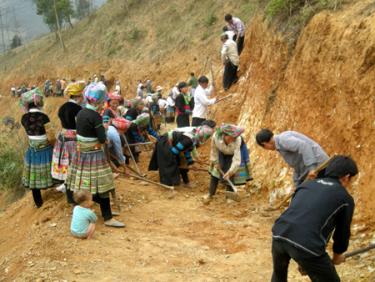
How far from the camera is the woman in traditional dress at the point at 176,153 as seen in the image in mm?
7113

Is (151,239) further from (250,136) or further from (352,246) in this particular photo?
(250,136)

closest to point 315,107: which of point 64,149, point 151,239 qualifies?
point 151,239

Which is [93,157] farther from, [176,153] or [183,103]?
[183,103]

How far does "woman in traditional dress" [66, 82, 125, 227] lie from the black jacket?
9.61ft

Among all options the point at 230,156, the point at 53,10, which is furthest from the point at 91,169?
the point at 53,10

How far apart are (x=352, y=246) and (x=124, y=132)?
4.62 m

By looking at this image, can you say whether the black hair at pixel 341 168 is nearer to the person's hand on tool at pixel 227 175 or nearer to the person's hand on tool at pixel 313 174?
the person's hand on tool at pixel 313 174

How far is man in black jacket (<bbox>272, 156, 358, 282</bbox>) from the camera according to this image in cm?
310

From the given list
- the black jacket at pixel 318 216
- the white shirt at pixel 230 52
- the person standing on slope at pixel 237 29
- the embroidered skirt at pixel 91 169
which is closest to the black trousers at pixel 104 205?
the embroidered skirt at pixel 91 169

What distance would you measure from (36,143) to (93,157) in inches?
50.2

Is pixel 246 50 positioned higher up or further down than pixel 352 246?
higher up

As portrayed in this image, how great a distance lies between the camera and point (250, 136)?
8461mm

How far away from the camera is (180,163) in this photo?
7629 millimetres

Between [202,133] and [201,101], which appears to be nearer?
[202,133]
